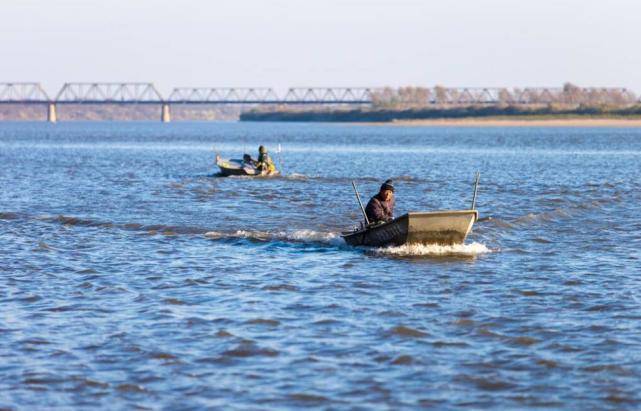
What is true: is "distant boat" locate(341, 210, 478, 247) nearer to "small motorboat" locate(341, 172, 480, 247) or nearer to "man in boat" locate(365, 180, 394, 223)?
"small motorboat" locate(341, 172, 480, 247)

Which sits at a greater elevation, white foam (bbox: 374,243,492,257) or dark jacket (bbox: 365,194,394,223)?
dark jacket (bbox: 365,194,394,223)

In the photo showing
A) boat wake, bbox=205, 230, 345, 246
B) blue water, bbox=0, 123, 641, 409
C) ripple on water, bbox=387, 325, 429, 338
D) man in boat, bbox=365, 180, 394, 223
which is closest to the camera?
Answer: blue water, bbox=0, 123, 641, 409

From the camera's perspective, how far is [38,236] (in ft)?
93.0

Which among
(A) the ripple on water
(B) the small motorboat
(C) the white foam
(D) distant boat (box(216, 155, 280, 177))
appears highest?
(B) the small motorboat

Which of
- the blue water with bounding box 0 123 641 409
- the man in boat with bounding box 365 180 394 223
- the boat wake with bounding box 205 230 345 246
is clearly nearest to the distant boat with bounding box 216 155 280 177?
the blue water with bounding box 0 123 641 409

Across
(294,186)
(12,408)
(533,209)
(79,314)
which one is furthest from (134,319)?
(294,186)

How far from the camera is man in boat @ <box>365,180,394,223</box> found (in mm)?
25156

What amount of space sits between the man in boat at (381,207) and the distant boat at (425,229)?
0.42 meters

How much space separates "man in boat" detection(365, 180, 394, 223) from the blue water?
1.00 meters

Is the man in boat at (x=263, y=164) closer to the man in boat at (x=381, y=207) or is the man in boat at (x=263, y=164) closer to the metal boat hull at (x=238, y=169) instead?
the metal boat hull at (x=238, y=169)

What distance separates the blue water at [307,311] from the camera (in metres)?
13.1

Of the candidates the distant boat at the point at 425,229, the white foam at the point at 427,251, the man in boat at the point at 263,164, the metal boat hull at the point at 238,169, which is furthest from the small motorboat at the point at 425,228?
the man in boat at the point at 263,164

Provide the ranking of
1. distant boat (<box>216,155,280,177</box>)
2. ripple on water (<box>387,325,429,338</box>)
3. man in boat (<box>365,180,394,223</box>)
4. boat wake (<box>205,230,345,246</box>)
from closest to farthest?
ripple on water (<box>387,325,429,338</box>) → man in boat (<box>365,180,394,223</box>) → boat wake (<box>205,230,345,246</box>) → distant boat (<box>216,155,280,177</box>)

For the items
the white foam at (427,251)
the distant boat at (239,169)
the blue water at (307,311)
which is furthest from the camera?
the distant boat at (239,169)
